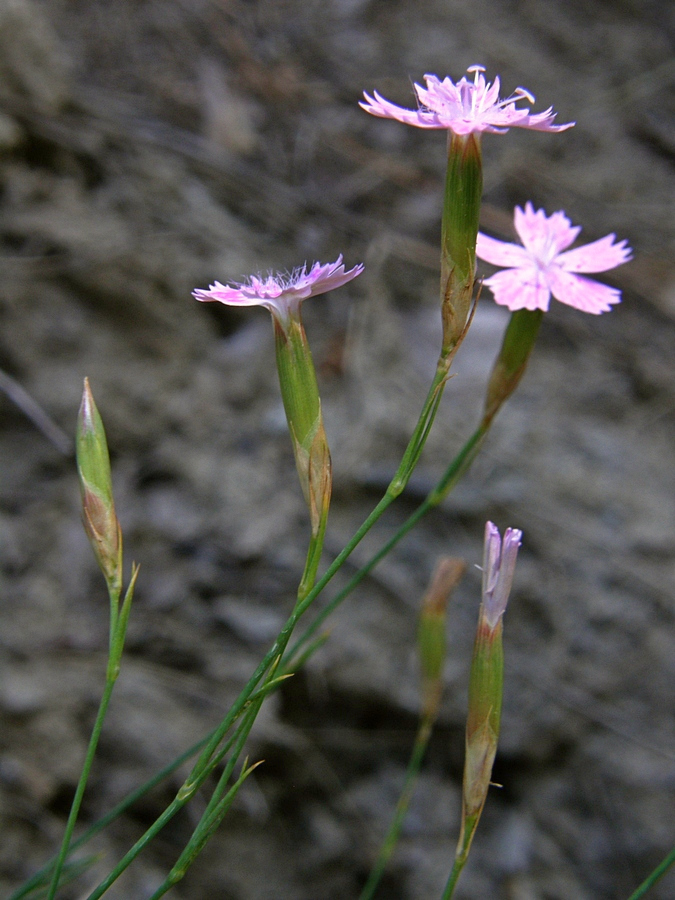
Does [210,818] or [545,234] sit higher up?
[545,234]

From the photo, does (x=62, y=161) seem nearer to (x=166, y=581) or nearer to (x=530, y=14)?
(x=166, y=581)

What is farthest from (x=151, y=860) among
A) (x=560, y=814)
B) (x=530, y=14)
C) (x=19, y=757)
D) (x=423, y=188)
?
(x=530, y=14)

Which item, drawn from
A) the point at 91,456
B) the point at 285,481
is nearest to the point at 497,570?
the point at 91,456

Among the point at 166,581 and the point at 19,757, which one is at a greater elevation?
the point at 166,581

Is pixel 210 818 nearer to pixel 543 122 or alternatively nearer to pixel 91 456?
pixel 91 456

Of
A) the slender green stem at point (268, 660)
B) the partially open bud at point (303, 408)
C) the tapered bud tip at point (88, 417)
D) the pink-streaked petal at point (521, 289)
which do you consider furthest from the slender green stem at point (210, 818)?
the pink-streaked petal at point (521, 289)

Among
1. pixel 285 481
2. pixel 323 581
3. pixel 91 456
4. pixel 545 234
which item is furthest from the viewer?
pixel 285 481

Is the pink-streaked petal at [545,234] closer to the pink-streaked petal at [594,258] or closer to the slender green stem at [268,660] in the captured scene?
the pink-streaked petal at [594,258]
